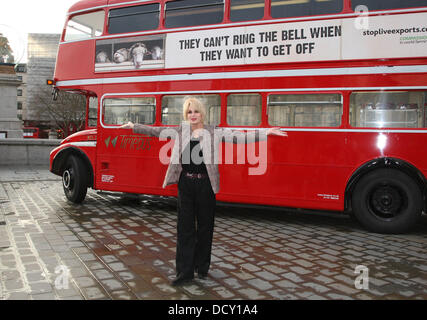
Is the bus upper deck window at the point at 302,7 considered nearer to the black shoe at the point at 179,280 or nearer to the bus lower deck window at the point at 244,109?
the bus lower deck window at the point at 244,109

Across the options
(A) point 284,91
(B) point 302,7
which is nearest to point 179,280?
(A) point 284,91

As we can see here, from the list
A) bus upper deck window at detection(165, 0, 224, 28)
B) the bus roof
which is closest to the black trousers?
bus upper deck window at detection(165, 0, 224, 28)

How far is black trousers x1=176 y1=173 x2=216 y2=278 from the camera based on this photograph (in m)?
3.97

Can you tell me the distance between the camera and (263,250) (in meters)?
5.27

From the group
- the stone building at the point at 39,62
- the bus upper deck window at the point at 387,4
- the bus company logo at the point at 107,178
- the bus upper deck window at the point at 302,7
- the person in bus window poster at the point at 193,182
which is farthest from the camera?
the stone building at the point at 39,62

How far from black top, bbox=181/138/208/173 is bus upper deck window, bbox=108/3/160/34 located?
445cm

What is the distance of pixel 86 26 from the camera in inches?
336

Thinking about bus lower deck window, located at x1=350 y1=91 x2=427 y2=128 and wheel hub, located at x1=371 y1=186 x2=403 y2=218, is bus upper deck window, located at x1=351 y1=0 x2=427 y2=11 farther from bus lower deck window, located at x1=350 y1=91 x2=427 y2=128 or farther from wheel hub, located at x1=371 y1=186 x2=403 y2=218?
wheel hub, located at x1=371 y1=186 x2=403 y2=218

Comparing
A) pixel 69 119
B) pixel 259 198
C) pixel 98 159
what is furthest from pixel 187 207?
pixel 69 119

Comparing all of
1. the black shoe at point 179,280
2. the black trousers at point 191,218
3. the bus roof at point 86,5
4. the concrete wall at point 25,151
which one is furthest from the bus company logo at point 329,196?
the concrete wall at point 25,151

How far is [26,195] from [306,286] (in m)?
7.38

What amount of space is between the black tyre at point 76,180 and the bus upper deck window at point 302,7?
4.83 meters

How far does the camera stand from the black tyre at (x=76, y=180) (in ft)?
27.1

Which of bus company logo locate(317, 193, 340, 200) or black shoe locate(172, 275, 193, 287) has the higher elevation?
bus company logo locate(317, 193, 340, 200)
